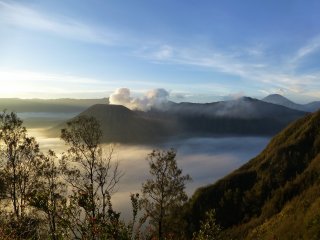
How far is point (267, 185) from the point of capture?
121 m

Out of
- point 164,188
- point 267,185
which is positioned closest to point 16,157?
point 164,188

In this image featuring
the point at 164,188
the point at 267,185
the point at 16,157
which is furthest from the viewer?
the point at 267,185

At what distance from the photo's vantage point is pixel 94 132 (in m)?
47.4

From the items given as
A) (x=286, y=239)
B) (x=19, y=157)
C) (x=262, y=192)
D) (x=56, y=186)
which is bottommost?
(x=262, y=192)

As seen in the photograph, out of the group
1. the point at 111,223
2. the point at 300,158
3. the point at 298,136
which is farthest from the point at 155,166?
the point at 298,136

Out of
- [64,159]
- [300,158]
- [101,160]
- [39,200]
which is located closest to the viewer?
[39,200]

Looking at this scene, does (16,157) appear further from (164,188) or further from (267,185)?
(267,185)

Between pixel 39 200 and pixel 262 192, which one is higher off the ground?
pixel 39 200

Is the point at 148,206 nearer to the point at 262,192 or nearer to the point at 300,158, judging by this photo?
the point at 262,192

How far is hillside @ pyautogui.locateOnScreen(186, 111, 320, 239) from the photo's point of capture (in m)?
106

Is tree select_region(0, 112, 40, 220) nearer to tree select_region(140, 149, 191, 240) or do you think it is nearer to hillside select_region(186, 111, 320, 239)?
tree select_region(140, 149, 191, 240)

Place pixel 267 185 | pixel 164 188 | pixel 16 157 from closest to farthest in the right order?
pixel 16 157
pixel 164 188
pixel 267 185

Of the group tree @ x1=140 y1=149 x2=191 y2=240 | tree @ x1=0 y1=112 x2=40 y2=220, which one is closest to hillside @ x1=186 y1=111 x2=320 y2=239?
tree @ x1=140 y1=149 x2=191 y2=240

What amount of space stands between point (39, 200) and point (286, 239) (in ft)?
155
